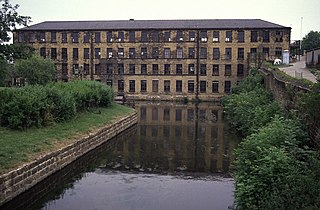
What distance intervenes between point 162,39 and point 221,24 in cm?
901

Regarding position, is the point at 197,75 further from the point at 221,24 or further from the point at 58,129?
the point at 58,129

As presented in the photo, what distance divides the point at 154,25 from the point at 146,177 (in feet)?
144

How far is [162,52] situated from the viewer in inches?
2237

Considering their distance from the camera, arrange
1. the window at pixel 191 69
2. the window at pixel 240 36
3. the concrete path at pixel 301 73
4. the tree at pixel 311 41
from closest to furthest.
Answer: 1. the concrete path at pixel 301 73
2. the window at pixel 240 36
3. the window at pixel 191 69
4. the tree at pixel 311 41

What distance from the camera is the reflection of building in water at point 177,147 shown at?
61.1 ft

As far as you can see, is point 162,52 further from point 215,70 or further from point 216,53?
point 215,70

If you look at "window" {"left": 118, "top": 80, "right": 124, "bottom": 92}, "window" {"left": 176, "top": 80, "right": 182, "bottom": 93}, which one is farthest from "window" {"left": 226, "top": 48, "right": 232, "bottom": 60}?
"window" {"left": 118, "top": 80, "right": 124, "bottom": 92}

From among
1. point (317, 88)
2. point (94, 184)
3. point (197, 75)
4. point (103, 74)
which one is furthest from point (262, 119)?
point (103, 74)

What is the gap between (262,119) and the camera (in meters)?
18.8

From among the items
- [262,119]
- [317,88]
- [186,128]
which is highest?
[317,88]

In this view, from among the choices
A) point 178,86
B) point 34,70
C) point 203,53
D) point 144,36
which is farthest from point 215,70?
point 34,70

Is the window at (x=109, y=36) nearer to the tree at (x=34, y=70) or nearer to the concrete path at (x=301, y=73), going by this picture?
the tree at (x=34, y=70)

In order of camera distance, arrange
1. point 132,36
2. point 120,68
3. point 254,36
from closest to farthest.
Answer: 1. point 254,36
2. point 132,36
3. point 120,68

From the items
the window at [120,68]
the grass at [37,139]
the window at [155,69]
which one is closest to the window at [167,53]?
the window at [155,69]
